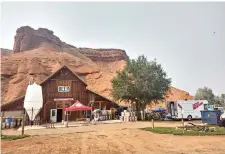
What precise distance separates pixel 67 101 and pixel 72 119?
9.05ft

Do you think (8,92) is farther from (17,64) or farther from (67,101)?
(67,101)

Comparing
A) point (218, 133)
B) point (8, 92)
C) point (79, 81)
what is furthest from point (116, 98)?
point (8, 92)

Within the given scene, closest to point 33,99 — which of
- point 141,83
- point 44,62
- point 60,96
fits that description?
point 60,96

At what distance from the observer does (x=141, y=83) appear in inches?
1173

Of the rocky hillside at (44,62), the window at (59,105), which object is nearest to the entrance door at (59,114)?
the window at (59,105)

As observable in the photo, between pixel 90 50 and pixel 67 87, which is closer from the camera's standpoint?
pixel 67 87

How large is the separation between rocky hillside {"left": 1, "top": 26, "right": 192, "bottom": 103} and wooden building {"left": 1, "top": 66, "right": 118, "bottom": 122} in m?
29.2

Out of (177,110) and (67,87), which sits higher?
(67,87)

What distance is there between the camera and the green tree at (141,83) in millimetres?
29594

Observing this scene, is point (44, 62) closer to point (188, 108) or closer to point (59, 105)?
point (59, 105)

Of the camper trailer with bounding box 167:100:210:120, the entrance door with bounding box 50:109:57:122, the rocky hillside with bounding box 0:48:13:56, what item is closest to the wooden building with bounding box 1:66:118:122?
the entrance door with bounding box 50:109:57:122

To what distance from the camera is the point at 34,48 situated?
9125 cm

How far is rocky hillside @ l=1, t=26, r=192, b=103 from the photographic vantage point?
60959 mm

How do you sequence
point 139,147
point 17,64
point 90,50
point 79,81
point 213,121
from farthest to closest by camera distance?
point 90,50 → point 17,64 → point 79,81 → point 213,121 → point 139,147
